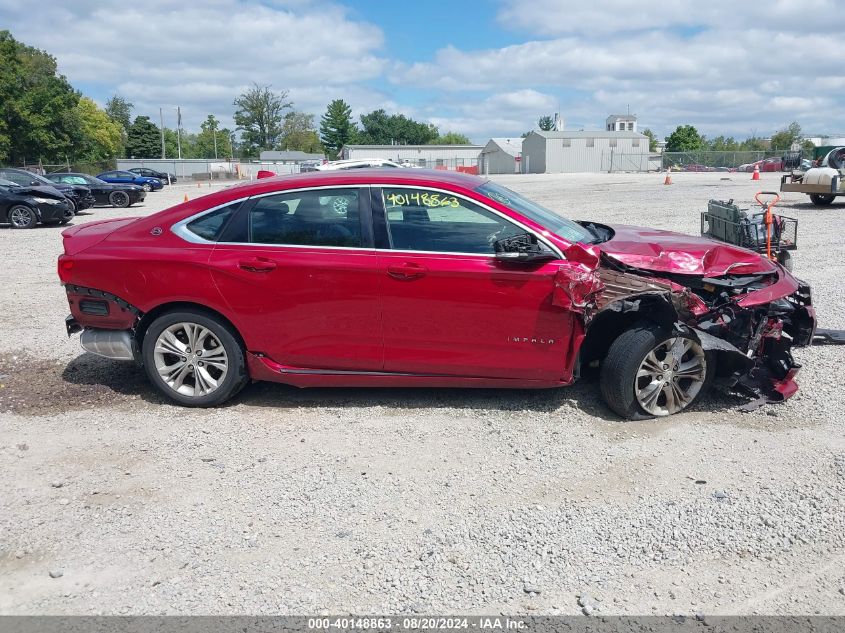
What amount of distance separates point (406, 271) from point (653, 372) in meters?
1.85

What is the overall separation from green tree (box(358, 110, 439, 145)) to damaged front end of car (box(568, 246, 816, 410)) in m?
131

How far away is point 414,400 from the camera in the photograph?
17.4 ft

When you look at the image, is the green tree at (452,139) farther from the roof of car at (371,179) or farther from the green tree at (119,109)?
the roof of car at (371,179)

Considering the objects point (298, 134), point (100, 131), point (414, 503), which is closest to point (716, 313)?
point (414, 503)

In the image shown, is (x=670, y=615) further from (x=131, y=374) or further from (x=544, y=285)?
(x=131, y=374)

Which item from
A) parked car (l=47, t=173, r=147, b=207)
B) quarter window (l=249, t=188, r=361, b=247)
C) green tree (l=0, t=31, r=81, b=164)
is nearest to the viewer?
quarter window (l=249, t=188, r=361, b=247)

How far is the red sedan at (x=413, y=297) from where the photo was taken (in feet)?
15.3

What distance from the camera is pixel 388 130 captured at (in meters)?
137

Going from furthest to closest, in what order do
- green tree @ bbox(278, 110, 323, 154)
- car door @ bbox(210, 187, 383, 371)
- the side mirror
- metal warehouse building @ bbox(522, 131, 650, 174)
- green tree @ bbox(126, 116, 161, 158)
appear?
green tree @ bbox(278, 110, 323, 154)
green tree @ bbox(126, 116, 161, 158)
metal warehouse building @ bbox(522, 131, 650, 174)
car door @ bbox(210, 187, 383, 371)
the side mirror

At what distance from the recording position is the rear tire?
27.0 metres

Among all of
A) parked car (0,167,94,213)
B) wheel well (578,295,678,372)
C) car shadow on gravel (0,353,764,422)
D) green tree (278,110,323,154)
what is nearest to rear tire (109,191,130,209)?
parked car (0,167,94,213)

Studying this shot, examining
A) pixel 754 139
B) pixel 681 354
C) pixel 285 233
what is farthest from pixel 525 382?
pixel 754 139

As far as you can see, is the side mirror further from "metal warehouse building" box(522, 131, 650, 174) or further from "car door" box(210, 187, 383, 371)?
"metal warehouse building" box(522, 131, 650, 174)

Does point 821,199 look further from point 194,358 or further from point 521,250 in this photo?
point 194,358
